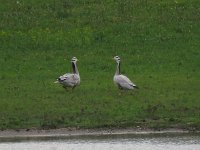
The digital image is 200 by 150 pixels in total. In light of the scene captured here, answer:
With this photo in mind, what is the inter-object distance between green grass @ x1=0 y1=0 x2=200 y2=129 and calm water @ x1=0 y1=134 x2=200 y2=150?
3.07 feet

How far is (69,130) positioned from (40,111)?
1.54 meters

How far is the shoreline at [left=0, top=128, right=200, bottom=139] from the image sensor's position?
21.0 meters

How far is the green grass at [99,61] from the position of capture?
22.3 m

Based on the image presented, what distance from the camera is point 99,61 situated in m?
30.4

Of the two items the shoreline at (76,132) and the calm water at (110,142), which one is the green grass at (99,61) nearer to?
the shoreline at (76,132)

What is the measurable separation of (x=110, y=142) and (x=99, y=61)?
34.9ft

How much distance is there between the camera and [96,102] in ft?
76.6

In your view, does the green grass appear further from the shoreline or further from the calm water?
the calm water

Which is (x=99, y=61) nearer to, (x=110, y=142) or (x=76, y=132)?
(x=76, y=132)

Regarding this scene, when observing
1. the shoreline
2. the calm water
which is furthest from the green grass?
the calm water

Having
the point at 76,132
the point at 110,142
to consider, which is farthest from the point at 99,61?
the point at 110,142

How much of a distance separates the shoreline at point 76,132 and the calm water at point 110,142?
243 mm

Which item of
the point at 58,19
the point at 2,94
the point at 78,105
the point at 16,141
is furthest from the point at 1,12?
the point at 16,141

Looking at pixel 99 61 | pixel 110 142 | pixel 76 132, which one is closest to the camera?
pixel 110 142
